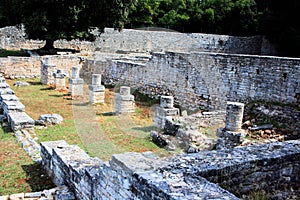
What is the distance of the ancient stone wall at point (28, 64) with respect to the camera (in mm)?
20484

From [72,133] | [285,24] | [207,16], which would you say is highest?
[207,16]

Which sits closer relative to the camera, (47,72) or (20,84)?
(20,84)

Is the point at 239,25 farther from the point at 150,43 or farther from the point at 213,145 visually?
the point at 213,145

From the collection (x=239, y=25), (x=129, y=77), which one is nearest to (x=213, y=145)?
(x=129, y=77)

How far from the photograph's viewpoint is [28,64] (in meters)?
21.3

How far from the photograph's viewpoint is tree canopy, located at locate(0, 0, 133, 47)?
24266 millimetres

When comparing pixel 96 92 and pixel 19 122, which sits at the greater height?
pixel 96 92

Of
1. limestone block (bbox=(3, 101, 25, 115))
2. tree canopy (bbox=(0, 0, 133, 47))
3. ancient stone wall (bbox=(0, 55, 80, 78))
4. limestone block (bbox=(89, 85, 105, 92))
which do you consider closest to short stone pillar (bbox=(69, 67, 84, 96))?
limestone block (bbox=(89, 85, 105, 92))

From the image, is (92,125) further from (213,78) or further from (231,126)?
(213,78)

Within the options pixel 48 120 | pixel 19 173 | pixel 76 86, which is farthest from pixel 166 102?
pixel 19 173

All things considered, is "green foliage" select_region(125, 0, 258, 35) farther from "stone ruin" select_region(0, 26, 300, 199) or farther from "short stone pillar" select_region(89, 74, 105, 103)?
"short stone pillar" select_region(89, 74, 105, 103)

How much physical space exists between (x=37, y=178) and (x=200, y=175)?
13.9 ft

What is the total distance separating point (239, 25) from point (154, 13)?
11371mm

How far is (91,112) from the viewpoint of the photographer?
559 inches
